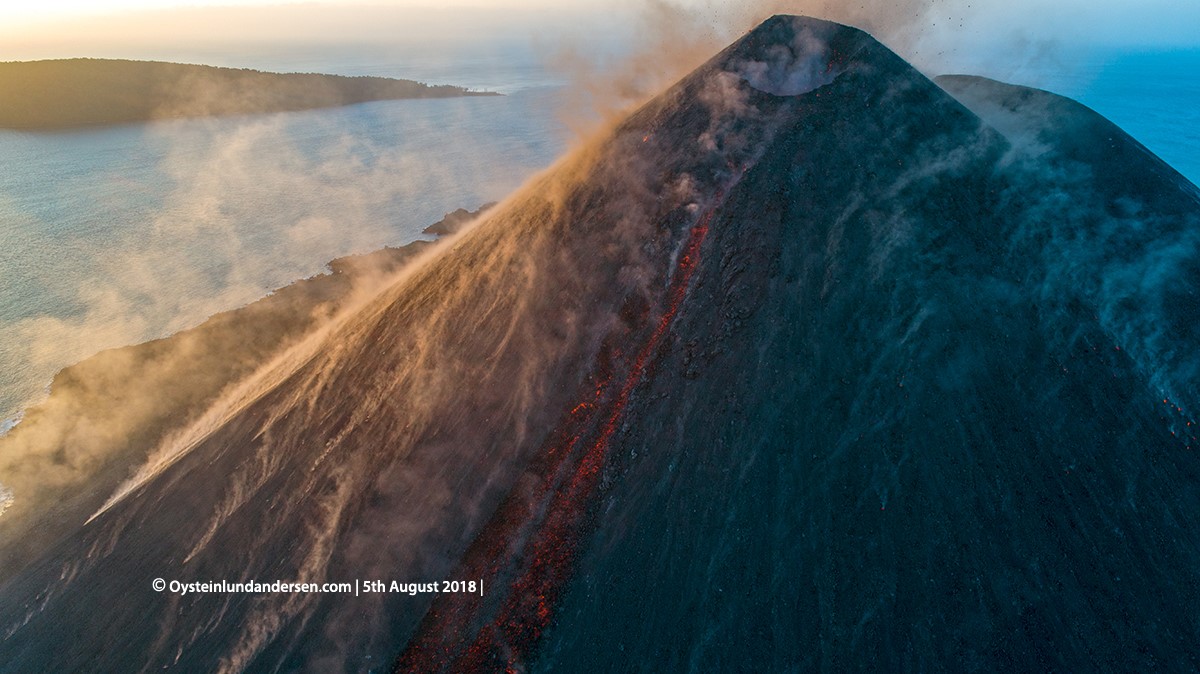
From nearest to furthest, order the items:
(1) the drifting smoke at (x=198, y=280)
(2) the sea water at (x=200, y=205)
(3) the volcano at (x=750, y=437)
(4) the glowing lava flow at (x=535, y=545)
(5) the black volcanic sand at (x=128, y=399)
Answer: (3) the volcano at (x=750, y=437), (4) the glowing lava flow at (x=535, y=545), (5) the black volcanic sand at (x=128, y=399), (1) the drifting smoke at (x=198, y=280), (2) the sea water at (x=200, y=205)

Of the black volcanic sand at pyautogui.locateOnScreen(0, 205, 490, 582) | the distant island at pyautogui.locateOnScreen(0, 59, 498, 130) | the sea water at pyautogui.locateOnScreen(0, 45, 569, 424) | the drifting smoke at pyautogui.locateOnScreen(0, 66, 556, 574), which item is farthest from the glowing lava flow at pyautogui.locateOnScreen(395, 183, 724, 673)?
the distant island at pyautogui.locateOnScreen(0, 59, 498, 130)

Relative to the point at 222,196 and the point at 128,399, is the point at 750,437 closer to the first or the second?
the point at 128,399

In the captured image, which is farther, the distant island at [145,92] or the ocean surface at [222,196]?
the distant island at [145,92]

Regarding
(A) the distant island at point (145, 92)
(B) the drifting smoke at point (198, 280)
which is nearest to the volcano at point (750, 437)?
(B) the drifting smoke at point (198, 280)

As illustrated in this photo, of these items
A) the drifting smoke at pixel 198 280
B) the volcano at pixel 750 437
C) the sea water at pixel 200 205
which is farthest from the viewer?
the sea water at pixel 200 205

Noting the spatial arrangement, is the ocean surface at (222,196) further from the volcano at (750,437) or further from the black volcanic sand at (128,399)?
the volcano at (750,437)

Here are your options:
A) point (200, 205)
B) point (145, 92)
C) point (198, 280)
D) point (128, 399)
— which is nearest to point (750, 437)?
point (128, 399)

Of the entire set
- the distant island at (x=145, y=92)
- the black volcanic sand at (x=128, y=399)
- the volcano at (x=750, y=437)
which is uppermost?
the distant island at (x=145, y=92)

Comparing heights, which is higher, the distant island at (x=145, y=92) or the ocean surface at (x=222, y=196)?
the distant island at (x=145, y=92)
